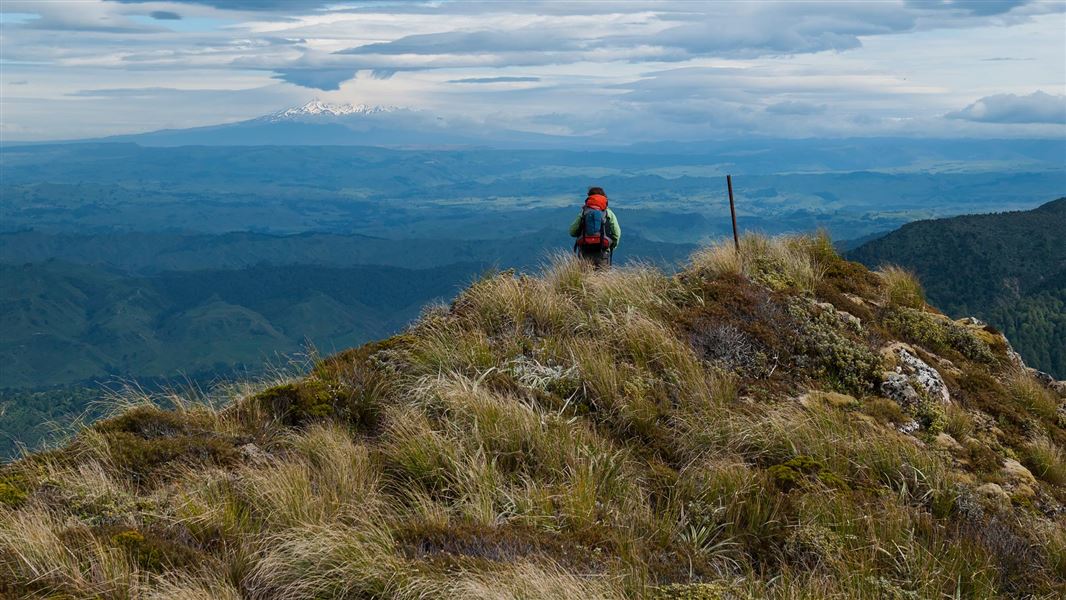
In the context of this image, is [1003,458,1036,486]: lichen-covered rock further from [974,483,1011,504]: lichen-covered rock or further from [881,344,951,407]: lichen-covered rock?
[881,344,951,407]: lichen-covered rock

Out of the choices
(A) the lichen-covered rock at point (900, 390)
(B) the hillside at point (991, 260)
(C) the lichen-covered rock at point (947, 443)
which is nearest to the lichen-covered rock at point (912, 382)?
(A) the lichen-covered rock at point (900, 390)

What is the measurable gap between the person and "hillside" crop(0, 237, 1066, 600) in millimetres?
3134

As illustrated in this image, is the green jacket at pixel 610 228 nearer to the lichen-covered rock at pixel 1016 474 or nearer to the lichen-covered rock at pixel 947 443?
the lichen-covered rock at pixel 947 443

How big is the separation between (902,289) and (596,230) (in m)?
4.59

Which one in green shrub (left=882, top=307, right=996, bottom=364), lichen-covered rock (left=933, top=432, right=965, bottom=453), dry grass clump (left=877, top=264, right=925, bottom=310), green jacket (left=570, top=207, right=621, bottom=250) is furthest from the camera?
green jacket (left=570, top=207, right=621, bottom=250)

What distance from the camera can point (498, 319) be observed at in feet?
30.4

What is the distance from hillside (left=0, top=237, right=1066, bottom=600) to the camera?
14.8 feet

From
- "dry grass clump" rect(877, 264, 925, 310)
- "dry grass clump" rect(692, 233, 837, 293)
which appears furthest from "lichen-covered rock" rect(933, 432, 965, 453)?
"dry grass clump" rect(877, 264, 925, 310)

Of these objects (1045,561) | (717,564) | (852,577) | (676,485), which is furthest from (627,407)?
(1045,561)

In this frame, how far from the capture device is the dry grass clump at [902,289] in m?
11.0

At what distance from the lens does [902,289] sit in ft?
37.4

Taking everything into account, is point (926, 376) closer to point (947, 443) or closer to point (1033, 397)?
point (947, 443)

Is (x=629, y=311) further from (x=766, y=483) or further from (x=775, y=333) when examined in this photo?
(x=766, y=483)

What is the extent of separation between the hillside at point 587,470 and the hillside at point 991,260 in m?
104
